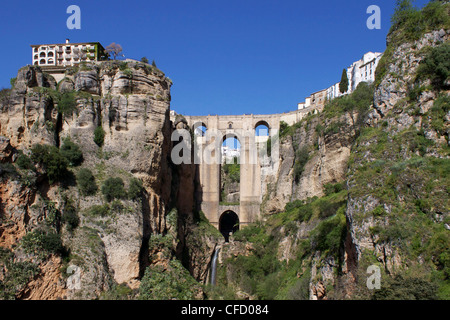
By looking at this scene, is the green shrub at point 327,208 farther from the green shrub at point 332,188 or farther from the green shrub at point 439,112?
the green shrub at point 439,112

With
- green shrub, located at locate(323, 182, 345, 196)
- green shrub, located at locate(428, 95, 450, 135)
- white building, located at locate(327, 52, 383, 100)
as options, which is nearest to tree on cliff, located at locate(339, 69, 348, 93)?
white building, located at locate(327, 52, 383, 100)

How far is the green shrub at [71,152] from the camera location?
95.2ft

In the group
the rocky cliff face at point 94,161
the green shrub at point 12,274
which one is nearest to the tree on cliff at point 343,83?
the rocky cliff face at point 94,161

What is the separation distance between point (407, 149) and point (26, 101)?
2348 centimetres

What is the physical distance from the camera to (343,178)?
3875 centimetres

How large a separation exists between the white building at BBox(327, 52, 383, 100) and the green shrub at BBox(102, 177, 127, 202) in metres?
27.9

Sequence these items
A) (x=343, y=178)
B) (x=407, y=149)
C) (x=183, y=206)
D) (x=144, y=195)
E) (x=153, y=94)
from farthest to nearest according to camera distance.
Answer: (x=183, y=206), (x=343, y=178), (x=153, y=94), (x=144, y=195), (x=407, y=149)

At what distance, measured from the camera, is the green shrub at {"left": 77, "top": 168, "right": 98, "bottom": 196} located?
28.0 metres

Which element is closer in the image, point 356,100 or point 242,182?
point 356,100

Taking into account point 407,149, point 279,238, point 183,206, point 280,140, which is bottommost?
point 279,238

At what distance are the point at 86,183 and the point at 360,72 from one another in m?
32.1

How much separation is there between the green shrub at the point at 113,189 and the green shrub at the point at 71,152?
2452 millimetres
